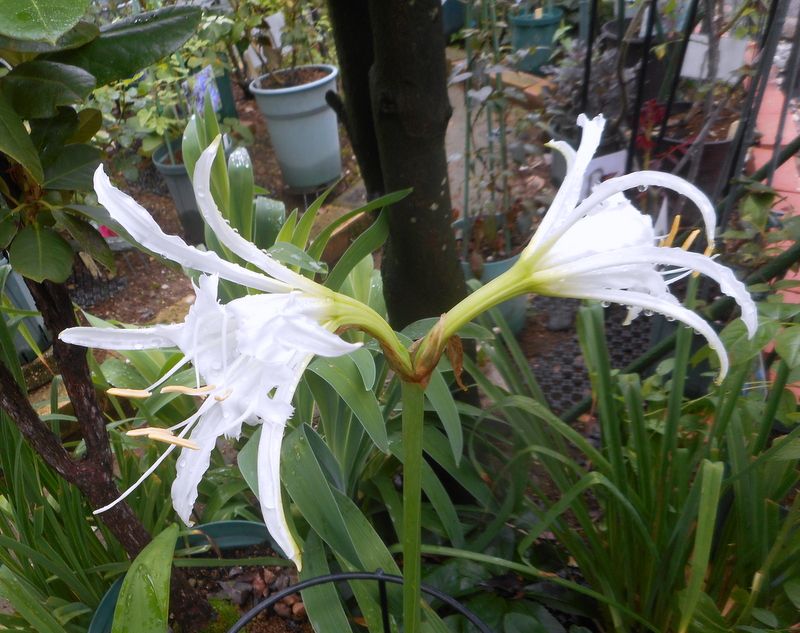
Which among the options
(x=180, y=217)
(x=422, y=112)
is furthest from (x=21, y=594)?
(x=180, y=217)

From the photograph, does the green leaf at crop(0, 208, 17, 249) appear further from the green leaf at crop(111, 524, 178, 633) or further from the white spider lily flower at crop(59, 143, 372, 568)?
the green leaf at crop(111, 524, 178, 633)

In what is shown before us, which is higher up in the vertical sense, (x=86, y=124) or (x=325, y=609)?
(x=86, y=124)

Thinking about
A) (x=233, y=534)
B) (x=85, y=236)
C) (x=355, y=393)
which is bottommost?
(x=233, y=534)

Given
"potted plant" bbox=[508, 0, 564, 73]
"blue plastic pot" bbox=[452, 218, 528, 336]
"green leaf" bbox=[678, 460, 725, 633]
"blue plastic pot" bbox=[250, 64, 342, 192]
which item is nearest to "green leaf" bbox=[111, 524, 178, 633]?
"green leaf" bbox=[678, 460, 725, 633]

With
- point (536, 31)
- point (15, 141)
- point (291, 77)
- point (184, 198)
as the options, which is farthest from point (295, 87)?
point (15, 141)

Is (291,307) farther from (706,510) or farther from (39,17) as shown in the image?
(706,510)

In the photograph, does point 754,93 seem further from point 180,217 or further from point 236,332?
point 180,217

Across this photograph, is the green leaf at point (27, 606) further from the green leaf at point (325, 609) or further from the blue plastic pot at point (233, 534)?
the green leaf at point (325, 609)
